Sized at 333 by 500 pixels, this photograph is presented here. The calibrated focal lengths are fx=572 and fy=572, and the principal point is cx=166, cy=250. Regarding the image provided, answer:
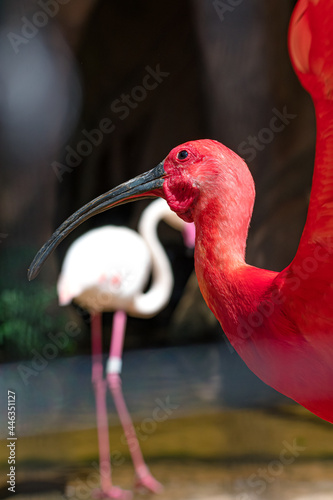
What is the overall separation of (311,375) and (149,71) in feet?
4.37

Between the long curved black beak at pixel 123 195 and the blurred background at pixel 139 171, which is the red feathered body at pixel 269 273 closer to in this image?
the long curved black beak at pixel 123 195

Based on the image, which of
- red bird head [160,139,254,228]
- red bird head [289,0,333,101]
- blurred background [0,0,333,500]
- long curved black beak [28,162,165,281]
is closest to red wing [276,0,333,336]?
red bird head [289,0,333,101]

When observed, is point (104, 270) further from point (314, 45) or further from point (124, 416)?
point (314, 45)

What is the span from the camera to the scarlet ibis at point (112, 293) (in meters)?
1.73

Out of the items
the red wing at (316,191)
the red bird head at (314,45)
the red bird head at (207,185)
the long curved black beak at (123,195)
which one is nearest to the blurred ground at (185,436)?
the long curved black beak at (123,195)

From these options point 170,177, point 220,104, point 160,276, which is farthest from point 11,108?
point 170,177

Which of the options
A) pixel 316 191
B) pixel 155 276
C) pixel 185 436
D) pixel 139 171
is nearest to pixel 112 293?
pixel 155 276

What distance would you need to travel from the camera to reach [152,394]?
200 cm

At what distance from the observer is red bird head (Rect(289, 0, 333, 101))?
57 centimetres

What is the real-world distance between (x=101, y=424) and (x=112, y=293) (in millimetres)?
416

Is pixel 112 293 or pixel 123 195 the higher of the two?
pixel 123 195

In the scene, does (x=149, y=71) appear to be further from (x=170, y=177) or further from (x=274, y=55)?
(x=170, y=177)

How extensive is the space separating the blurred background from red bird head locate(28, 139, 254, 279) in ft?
2.51

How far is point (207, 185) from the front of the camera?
0.71m
